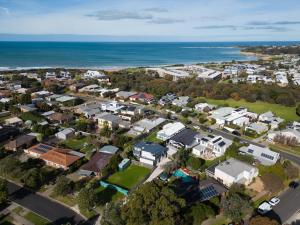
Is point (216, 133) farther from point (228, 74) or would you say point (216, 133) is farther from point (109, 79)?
point (228, 74)

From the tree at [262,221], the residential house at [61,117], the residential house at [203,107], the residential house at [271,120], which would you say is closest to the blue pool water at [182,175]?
the tree at [262,221]

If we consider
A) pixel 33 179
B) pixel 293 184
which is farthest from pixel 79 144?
pixel 293 184

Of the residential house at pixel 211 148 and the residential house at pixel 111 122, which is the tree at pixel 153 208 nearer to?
the residential house at pixel 211 148

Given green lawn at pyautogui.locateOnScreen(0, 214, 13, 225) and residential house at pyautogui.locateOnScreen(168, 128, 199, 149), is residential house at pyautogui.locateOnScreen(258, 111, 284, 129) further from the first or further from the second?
green lawn at pyautogui.locateOnScreen(0, 214, 13, 225)

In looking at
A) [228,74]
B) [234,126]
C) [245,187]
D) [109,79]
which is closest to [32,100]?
[109,79]

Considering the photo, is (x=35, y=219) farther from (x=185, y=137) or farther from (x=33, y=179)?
(x=185, y=137)

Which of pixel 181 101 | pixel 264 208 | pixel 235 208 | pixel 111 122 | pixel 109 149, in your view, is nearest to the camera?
pixel 235 208
